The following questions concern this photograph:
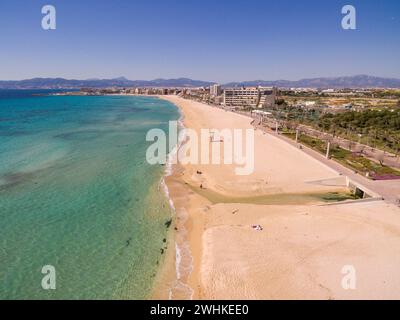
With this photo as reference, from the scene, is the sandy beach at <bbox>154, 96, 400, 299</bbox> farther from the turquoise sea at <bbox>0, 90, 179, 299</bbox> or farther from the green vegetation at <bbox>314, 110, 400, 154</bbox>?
the green vegetation at <bbox>314, 110, 400, 154</bbox>

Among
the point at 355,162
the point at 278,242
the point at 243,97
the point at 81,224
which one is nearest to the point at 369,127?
the point at 355,162

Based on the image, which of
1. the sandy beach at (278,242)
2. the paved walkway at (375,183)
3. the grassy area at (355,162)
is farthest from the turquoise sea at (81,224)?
the grassy area at (355,162)

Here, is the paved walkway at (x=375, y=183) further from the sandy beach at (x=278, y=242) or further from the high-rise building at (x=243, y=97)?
the high-rise building at (x=243, y=97)

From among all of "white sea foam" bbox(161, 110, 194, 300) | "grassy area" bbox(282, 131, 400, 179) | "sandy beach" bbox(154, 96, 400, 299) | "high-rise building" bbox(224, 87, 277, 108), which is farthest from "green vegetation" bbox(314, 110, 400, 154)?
"high-rise building" bbox(224, 87, 277, 108)

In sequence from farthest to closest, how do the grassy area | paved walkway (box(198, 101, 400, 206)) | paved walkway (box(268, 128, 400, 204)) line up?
the grassy area < paved walkway (box(268, 128, 400, 204)) < paved walkway (box(198, 101, 400, 206))

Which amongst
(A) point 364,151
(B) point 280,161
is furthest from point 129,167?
(A) point 364,151

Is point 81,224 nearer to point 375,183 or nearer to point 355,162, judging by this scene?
point 375,183
